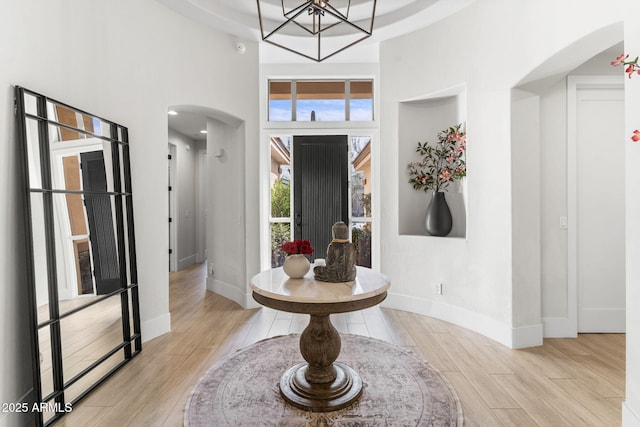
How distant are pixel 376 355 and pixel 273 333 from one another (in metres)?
1.01

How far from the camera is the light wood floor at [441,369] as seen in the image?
1.85m

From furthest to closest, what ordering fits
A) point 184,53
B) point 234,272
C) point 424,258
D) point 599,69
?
point 234,272 < point 424,258 < point 184,53 < point 599,69

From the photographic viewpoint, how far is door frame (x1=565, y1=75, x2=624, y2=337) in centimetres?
285

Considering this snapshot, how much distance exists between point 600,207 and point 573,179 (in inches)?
15.4

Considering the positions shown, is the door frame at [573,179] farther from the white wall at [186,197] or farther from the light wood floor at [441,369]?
the white wall at [186,197]

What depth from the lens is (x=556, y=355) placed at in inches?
101

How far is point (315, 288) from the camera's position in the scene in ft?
5.92

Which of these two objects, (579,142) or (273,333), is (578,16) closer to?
(579,142)

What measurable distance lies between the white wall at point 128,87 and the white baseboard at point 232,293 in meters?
0.16

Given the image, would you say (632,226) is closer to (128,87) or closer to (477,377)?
(477,377)

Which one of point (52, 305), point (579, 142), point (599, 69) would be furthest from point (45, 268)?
point (599, 69)

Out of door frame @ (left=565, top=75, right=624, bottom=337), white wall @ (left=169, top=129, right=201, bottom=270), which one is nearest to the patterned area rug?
door frame @ (left=565, top=75, right=624, bottom=337)

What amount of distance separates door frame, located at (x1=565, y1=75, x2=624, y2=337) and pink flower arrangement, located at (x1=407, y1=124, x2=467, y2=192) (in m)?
0.86

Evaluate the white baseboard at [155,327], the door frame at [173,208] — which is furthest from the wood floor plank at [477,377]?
the door frame at [173,208]
